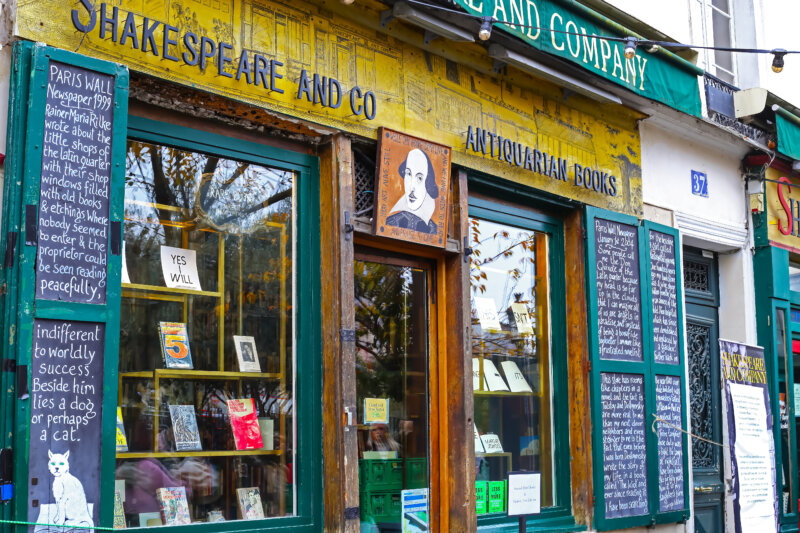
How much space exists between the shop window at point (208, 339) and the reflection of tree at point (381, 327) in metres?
0.50

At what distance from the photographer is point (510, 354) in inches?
252

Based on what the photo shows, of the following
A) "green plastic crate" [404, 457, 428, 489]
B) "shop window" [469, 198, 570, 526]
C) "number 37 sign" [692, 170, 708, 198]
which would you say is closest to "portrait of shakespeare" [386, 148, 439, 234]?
"shop window" [469, 198, 570, 526]

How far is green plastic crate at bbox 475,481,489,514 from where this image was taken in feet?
19.2

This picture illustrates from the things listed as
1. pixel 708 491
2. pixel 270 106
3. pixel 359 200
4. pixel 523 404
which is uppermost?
pixel 270 106

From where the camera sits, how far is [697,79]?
738cm

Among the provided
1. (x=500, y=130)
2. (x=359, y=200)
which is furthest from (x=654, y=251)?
(x=359, y=200)

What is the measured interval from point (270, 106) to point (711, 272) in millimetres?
5096

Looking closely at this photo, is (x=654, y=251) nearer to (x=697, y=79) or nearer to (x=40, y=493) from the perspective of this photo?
(x=697, y=79)

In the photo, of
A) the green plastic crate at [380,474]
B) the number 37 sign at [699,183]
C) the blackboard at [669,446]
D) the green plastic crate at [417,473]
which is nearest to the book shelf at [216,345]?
the green plastic crate at [380,474]

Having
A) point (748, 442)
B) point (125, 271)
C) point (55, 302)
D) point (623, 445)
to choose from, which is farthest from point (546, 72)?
point (55, 302)

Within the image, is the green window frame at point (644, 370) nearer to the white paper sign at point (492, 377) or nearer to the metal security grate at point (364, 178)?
the white paper sign at point (492, 377)

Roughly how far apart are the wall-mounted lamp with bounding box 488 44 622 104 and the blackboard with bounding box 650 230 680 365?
1.23 m

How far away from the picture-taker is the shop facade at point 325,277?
12.3 feet

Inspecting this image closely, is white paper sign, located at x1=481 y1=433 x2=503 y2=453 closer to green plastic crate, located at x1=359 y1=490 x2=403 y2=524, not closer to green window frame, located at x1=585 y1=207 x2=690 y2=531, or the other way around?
green window frame, located at x1=585 y1=207 x2=690 y2=531
